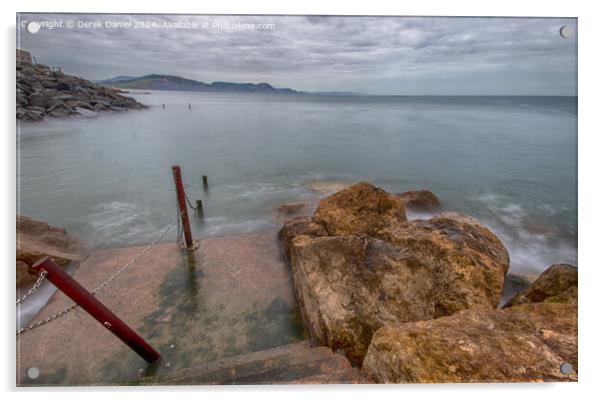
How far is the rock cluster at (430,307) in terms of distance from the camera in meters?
2.78

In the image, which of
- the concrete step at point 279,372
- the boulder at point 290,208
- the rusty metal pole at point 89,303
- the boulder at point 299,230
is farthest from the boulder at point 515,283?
the rusty metal pole at point 89,303

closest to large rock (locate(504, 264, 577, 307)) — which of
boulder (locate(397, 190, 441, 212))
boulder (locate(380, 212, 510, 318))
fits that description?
boulder (locate(380, 212, 510, 318))

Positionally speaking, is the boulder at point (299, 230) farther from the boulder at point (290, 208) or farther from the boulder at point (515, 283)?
the boulder at point (515, 283)

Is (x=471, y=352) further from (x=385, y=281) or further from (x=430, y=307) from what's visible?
(x=385, y=281)

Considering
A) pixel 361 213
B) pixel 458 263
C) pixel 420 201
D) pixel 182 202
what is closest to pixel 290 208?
pixel 361 213

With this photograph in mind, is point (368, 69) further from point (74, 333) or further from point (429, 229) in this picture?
point (74, 333)

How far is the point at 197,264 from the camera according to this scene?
5.62 m

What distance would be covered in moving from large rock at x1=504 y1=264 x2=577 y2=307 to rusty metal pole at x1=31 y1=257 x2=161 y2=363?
→ 4.82 metres

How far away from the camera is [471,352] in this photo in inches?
108

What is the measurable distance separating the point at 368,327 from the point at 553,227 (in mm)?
5093

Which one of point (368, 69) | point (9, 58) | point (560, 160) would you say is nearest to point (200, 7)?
point (9, 58)

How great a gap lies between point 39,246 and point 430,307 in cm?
667

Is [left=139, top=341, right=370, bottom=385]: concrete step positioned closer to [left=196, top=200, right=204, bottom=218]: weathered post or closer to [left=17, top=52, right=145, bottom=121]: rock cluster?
[left=196, top=200, right=204, bottom=218]: weathered post

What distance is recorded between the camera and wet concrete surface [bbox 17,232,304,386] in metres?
3.68
